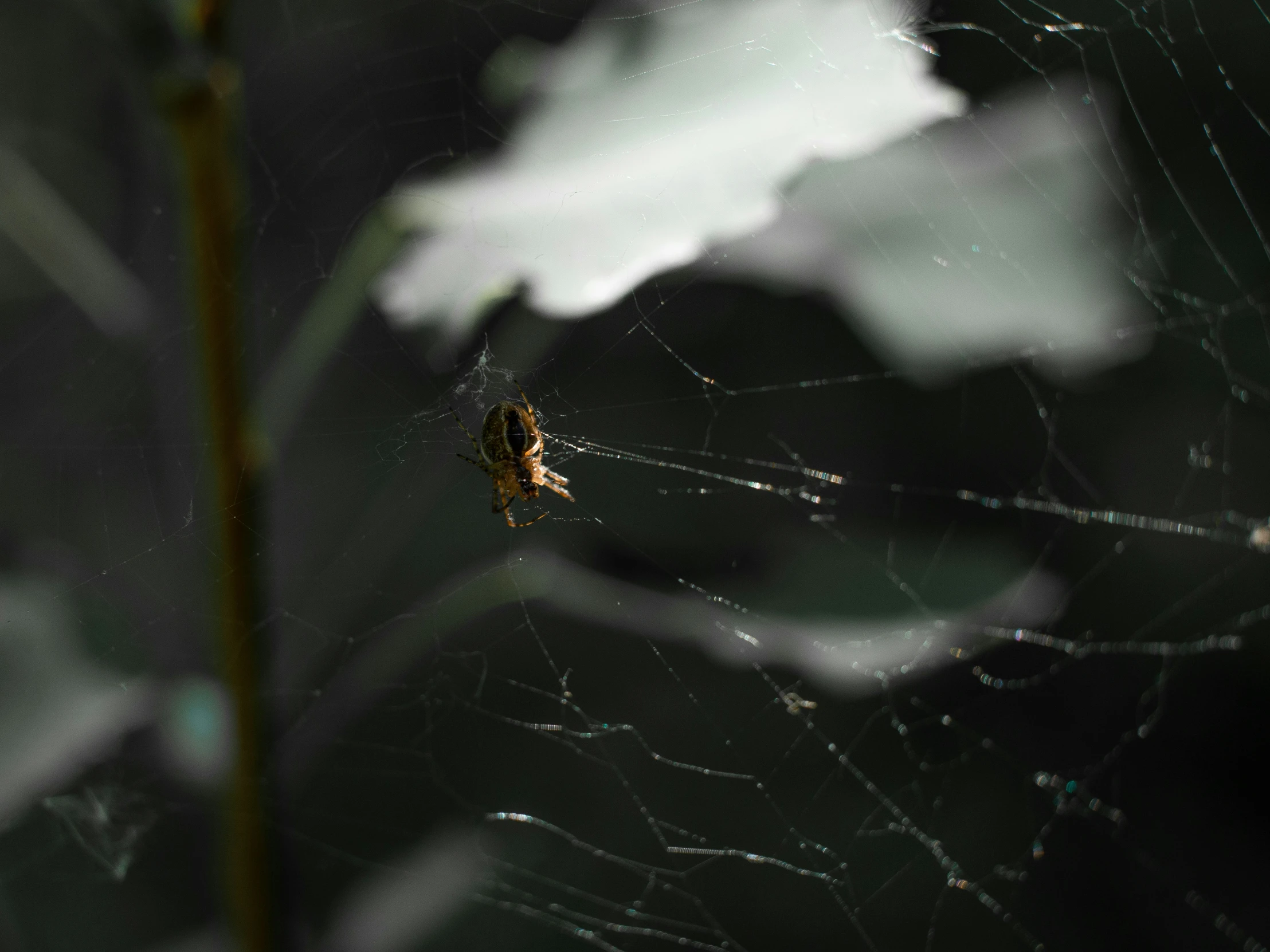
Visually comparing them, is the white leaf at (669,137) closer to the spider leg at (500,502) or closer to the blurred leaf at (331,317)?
the blurred leaf at (331,317)

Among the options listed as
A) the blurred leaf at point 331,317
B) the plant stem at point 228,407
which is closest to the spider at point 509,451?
the blurred leaf at point 331,317

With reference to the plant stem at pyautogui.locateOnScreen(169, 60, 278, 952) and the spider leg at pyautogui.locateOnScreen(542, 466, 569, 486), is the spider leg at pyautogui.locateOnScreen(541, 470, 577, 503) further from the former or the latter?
the plant stem at pyautogui.locateOnScreen(169, 60, 278, 952)

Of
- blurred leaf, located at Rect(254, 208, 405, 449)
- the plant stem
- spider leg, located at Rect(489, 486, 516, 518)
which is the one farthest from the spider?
the plant stem

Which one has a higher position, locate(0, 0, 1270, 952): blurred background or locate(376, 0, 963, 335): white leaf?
locate(376, 0, 963, 335): white leaf

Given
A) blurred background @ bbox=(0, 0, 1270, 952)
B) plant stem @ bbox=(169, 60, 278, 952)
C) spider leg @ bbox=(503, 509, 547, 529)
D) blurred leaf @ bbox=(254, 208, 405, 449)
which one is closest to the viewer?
plant stem @ bbox=(169, 60, 278, 952)

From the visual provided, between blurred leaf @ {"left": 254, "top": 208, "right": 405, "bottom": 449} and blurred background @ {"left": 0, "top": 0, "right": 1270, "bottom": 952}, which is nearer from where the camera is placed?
blurred leaf @ {"left": 254, "top": 208, "right": 405, "bottom": 449}

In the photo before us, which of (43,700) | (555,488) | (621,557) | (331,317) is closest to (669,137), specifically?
(331,317)

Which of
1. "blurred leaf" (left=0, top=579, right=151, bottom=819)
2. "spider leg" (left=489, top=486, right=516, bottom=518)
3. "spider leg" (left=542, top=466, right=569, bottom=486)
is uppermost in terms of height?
"spider leg" (left=542, top=466, right=569, bottom=486)

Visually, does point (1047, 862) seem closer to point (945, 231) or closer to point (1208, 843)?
point (1208, 843)
